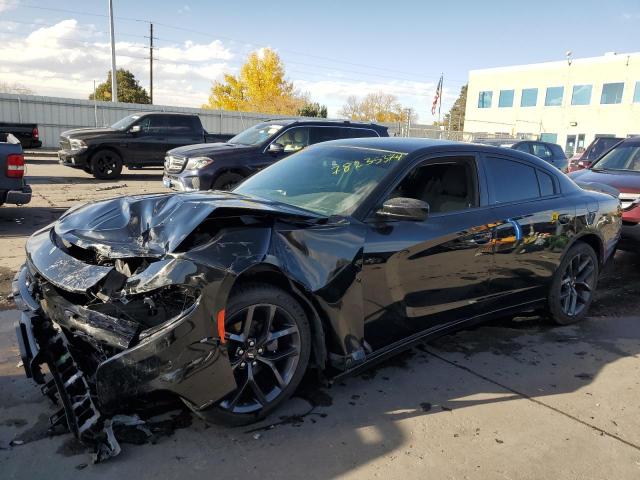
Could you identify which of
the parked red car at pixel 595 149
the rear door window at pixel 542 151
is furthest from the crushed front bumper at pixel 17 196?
the rear door window at pixel 542 151

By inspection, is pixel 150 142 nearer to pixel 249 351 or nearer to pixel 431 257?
pixel 431 257

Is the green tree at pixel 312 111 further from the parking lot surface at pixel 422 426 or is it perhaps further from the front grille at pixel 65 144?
the parking lot surface at pixel 422 426

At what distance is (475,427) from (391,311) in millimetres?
851

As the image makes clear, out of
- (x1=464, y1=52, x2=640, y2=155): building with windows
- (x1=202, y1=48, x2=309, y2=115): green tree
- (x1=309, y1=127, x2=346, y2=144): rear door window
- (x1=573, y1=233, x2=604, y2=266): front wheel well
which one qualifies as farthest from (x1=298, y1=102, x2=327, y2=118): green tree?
(x1=573, y1=233, x2=604, y2=266): front wheel well

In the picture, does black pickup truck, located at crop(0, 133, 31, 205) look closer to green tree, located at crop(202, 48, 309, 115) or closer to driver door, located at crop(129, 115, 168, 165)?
driver door, located at crop(129, 115, 168, 165)

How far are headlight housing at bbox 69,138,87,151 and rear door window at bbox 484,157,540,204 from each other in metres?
12.7

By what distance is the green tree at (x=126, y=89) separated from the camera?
5134 cm

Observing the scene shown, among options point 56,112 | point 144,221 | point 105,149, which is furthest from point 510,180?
point 56,112

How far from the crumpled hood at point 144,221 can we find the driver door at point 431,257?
599mm

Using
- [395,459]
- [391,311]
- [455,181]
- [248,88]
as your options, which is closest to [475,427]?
[395,459]

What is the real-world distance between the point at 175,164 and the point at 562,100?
44.9 metres

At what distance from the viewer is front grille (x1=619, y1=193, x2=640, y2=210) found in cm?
693

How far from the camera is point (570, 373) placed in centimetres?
400

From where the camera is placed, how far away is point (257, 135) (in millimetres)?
11000
